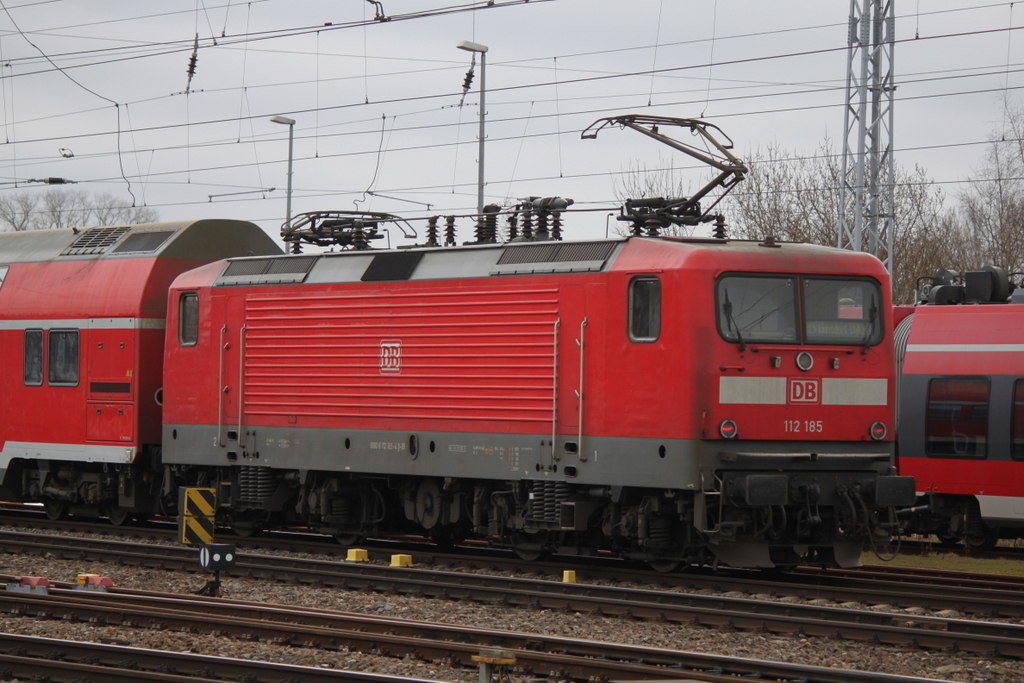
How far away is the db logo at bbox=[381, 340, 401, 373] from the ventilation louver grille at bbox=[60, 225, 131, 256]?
247 inches

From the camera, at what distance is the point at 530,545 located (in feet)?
51.4

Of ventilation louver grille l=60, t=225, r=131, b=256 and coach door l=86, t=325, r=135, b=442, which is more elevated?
ventilation louver grille l=60, t=225, r=131, b=256

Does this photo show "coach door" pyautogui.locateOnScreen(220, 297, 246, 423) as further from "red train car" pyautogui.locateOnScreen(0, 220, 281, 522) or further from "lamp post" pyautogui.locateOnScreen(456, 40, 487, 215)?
"lamp post" pyautogui.locateOnScreen(456, 40, 487, 215)

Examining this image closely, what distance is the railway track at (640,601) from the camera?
11.0 meters

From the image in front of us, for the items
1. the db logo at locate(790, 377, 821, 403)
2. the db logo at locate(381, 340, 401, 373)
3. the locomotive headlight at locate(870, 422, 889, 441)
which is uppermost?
the db logo at locate(381, 340, 401, 373)

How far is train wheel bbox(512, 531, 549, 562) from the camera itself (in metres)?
15.6

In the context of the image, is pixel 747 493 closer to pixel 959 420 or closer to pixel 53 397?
pixel 959 420

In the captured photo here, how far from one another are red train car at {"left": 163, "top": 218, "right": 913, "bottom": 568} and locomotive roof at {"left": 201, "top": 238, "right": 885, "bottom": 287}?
0.03 m

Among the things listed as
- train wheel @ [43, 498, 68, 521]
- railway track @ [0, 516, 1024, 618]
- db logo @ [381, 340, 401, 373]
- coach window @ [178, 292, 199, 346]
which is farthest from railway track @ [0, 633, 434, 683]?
train wheel @ [43, 498, 68, 521]

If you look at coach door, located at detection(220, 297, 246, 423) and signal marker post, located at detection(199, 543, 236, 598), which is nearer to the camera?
signal marker post, located at detection(199, 543, 236, 598)

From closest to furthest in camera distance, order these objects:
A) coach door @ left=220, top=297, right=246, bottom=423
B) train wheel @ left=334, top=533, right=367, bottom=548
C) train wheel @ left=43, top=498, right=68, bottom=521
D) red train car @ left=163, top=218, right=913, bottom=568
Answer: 1. red train car @ left=163, top=218, right=913, bottom=568
2. train wheel @ left=334, top=533, right=367, bottom=548
3. coach door @ left=220, top=297, right=246, bottom=423
4. train wheel @ left=43, top=498, right=68, bottom=521

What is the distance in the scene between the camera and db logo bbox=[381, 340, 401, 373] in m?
16.2

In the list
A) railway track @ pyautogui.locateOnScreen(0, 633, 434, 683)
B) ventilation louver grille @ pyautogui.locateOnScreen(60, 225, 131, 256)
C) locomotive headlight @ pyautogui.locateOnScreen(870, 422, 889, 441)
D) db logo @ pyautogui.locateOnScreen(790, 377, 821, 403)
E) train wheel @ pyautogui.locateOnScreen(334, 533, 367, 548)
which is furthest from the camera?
ventilation louver grille @ pyautogui.locateOnScreen(60, 225, 131, 256)

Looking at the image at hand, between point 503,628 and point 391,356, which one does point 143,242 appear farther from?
point 503,628
